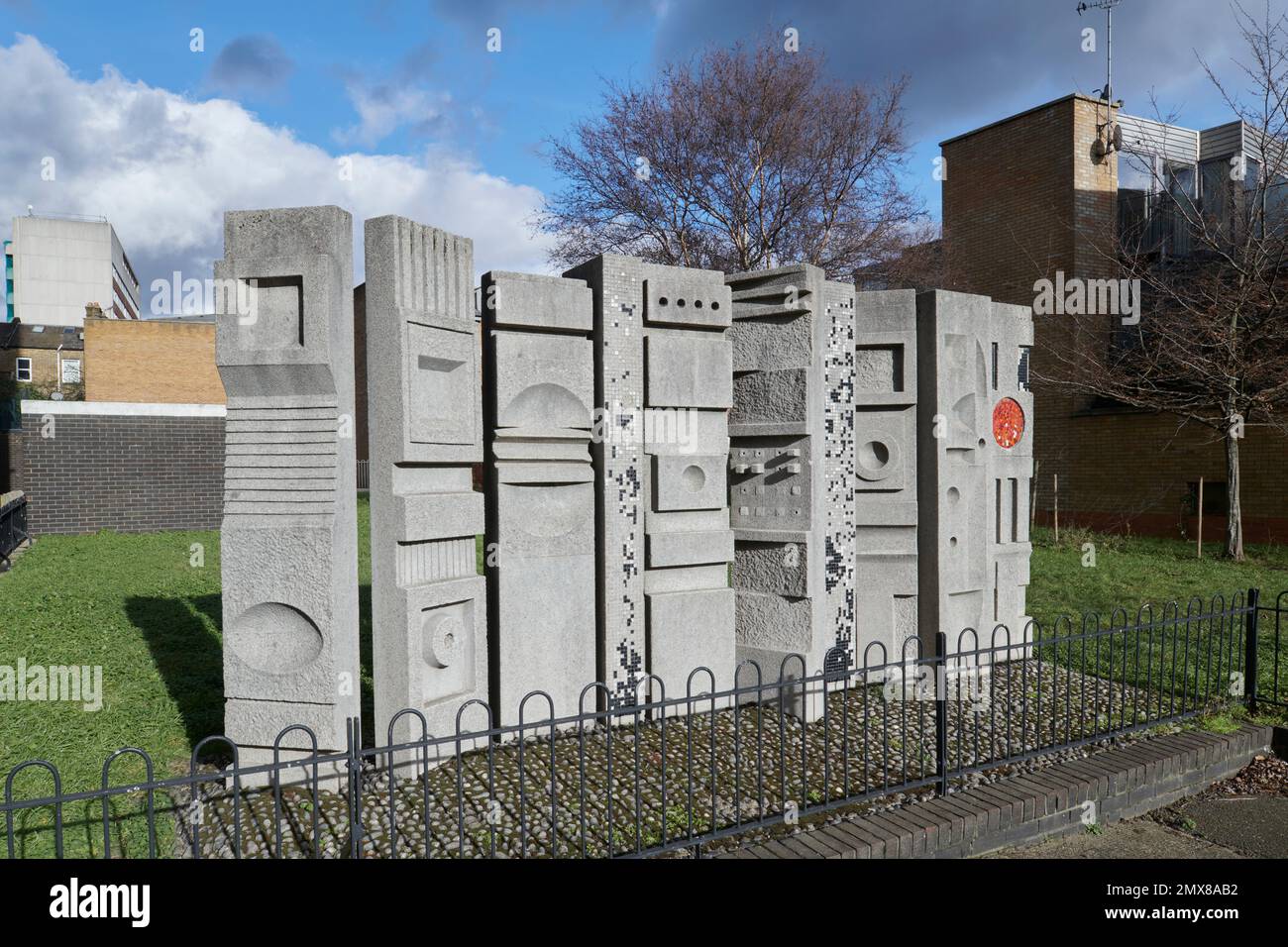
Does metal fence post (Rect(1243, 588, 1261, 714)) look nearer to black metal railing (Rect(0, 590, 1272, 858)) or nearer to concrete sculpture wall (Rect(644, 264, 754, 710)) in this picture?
black metal railing (Rect(0, 590, 1272, 858))

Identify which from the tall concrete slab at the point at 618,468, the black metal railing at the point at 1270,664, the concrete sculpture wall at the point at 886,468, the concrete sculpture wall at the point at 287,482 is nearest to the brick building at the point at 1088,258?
the black metal railing at the point at 1270,664

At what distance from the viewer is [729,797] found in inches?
167

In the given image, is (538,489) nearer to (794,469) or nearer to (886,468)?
(794,469)

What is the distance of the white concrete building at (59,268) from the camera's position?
52375 mm

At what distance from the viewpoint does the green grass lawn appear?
199 inches

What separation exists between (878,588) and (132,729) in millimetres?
5101

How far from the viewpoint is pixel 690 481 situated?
5.53 meters

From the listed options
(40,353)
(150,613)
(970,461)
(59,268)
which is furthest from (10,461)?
(59,268)

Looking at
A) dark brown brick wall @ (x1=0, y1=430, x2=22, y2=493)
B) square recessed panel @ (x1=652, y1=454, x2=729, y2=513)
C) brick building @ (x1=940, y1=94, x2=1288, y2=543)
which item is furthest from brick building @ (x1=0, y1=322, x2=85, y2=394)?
square recessed panel @ (x1=652, y1=454, x2=729, y2=513)

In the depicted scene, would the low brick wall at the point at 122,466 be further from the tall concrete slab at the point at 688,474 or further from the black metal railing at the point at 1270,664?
the black metal railing at the point at 1270,664

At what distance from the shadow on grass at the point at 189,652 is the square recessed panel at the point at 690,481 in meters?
3.17

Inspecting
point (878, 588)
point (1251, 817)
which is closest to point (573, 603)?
point (878, 588)

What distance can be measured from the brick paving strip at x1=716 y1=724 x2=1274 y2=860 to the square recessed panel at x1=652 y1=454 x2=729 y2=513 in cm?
221
